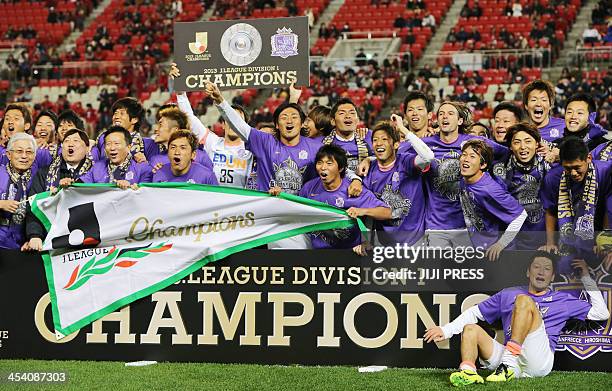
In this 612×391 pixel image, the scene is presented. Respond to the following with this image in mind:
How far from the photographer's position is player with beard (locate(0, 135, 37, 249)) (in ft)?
26.3

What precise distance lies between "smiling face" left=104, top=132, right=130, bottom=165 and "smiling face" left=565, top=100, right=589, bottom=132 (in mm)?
3687

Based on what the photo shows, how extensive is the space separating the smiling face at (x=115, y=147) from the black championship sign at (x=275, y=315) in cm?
103

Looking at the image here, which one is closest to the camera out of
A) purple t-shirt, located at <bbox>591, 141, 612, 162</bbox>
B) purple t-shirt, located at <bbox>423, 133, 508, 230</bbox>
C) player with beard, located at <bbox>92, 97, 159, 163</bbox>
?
purple t-shirt, located at <bbox>591, 141, 612, 162</bbox>

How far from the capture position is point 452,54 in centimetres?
2728

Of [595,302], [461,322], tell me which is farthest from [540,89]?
[461,322]

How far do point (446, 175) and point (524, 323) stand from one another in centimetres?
147

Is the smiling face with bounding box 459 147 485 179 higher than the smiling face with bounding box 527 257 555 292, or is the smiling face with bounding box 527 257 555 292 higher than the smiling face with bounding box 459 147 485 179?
the smiling face with bounding box 459 147 485 179

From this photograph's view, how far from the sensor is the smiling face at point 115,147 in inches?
321

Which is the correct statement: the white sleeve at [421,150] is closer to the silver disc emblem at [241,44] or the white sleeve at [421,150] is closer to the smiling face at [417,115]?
the smiling face at [417,115]

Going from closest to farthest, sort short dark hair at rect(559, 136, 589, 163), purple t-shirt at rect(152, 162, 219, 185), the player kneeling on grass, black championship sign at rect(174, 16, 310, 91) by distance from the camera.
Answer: the player kneeling on grass, short dark hair at rect(559, 136, 589, 163), purple t-shirt at rect(152, 162, 219, 185), black championship sign at rect(174, 16, 310, 91)

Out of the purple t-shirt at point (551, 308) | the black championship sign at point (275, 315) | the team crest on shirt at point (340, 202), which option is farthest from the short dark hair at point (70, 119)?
the purple t-shirt at point (551, 308)

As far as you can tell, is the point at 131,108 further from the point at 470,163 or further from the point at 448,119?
the point at 470,163

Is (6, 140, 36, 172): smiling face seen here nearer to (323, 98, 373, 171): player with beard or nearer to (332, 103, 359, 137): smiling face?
(323, 98, 373, 171): player with beard

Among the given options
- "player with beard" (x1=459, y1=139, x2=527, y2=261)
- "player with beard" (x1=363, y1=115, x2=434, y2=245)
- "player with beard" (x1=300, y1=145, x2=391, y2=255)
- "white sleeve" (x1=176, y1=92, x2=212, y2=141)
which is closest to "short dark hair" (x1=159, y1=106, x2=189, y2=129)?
"white sleeve" (x1=176, y1=92, x2=212, y2=141)
